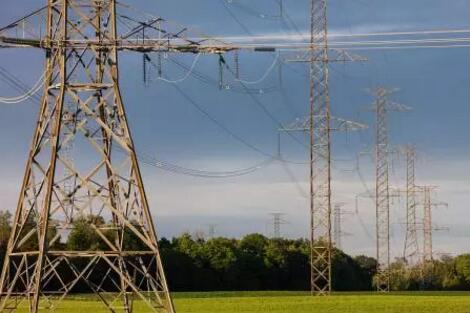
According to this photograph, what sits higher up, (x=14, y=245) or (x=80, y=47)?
(x=80, y=47)

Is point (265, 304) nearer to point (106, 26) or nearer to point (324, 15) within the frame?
point (324, 15)

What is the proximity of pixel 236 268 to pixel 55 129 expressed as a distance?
100 metres

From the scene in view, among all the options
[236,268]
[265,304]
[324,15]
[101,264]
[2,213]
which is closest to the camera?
[265,304]

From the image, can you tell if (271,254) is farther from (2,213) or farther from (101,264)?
(101,264)

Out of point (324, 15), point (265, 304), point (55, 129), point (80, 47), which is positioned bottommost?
point (265, 304)

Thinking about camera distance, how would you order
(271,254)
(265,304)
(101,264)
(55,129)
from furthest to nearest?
(271,254) → (101,264) → (265,304) → (55,129)

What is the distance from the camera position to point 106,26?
92.4ft

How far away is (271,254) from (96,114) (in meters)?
108

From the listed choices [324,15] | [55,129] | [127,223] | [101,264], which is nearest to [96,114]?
[55,129]

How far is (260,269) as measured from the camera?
132 m

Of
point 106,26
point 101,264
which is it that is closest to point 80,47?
point 106,26

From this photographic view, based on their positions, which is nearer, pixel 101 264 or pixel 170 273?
pixel 101 264

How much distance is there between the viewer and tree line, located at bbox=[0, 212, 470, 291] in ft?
388

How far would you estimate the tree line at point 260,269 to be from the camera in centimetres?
11812
